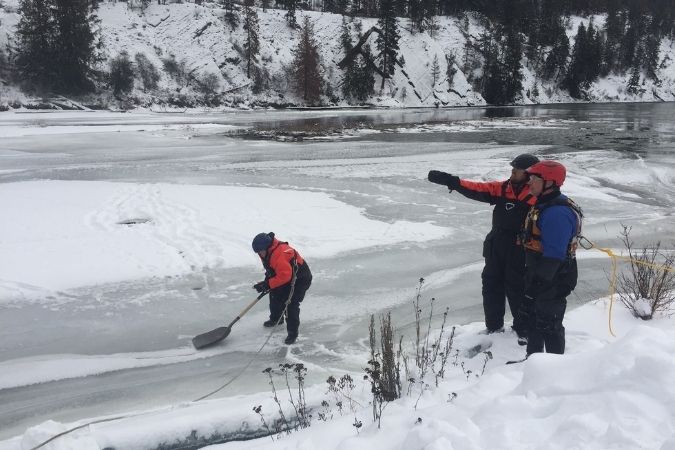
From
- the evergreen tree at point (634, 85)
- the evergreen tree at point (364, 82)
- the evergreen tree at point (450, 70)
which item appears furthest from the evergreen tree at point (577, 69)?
the evergreen tree at point (364, 82)

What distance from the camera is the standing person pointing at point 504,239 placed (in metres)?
3.85

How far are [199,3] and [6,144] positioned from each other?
3821 cm

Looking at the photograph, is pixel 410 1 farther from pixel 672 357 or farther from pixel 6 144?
pixel 672 357

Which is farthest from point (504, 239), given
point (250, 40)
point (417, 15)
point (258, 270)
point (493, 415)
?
point (417, 15)

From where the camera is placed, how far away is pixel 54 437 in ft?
9.93

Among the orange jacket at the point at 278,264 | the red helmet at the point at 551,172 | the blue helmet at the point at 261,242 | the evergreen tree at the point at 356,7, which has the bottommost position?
the orange jacket at the point at 278,264

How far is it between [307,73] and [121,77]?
49.9ft

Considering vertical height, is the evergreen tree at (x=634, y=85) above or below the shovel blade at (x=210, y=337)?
above

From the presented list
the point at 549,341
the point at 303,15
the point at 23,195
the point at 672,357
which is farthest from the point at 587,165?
the point at 303,15

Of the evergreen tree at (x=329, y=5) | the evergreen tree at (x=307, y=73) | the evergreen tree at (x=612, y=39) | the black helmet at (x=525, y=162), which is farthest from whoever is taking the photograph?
the evergreen tree at (x=612, y=39)

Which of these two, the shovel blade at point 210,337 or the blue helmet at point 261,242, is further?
the shovel blade at point 210,337

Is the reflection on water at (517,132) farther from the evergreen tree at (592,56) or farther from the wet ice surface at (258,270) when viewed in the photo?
the evergreen tree at (592,56)

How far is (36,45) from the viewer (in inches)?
1405

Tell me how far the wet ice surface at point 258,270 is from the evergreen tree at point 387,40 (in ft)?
97.1
